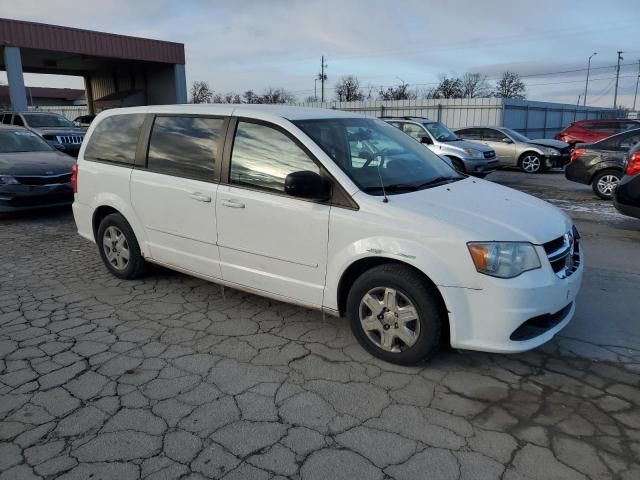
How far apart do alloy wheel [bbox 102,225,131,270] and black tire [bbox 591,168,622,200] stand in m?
9.50

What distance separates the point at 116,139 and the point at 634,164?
6657 mm

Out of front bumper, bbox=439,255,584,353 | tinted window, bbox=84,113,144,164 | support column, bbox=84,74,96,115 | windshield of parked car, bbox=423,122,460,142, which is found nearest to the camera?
front bumper, bbox=439,255,584,353

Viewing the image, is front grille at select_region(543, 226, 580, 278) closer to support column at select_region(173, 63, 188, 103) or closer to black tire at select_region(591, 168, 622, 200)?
black tire at select_region(591, 168, 622, 200)

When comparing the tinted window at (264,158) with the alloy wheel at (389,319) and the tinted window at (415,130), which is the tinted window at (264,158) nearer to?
the alloy wheel at (389,319)

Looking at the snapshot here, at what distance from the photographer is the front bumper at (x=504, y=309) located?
3.10 metres

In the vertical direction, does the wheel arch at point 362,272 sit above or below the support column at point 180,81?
below

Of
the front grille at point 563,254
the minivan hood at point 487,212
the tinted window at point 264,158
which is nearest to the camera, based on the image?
the minivan hood at point 487,212

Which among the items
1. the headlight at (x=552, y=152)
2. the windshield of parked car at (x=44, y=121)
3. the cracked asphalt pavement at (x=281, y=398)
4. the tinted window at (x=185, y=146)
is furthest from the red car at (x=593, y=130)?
the tinted window at (x=185, y=146)

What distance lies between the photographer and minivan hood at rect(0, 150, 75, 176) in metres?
8.30

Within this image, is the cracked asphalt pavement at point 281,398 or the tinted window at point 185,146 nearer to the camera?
the cracked asphalt pavement at point 281,398

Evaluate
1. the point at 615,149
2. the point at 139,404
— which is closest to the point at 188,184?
the point at 139,404

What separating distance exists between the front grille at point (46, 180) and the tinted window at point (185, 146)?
4695 mm

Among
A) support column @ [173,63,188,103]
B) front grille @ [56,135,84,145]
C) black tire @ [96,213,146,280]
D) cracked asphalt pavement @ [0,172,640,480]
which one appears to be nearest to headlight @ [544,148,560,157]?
cracked asphalt pavement @ [0,172,640,480]

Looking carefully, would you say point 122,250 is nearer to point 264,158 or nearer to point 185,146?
point 185,146
